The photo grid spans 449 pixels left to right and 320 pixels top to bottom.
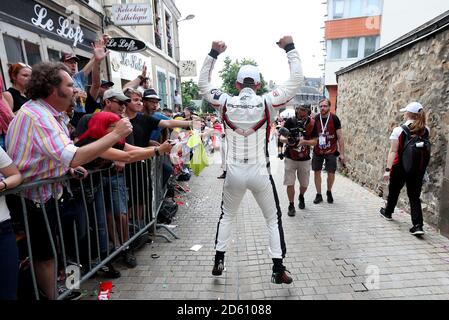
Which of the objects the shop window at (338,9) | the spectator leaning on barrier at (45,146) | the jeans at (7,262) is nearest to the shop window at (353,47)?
the shop window at (338,9)

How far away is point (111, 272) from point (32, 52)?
5.30m

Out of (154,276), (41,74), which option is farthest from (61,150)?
(154,276)

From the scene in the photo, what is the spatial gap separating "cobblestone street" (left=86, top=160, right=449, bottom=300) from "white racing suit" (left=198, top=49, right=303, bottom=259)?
565mm

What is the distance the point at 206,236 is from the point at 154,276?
4.05ft

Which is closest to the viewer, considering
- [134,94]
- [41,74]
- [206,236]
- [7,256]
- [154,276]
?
[7,256]

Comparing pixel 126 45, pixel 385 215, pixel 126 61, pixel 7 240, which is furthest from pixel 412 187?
pixel 126 61

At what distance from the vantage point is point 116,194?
3.33 metres

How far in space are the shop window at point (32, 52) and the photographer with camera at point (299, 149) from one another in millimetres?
5413

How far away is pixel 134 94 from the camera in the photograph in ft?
12.8

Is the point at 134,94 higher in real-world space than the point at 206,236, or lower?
higher

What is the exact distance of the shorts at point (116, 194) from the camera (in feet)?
10.8

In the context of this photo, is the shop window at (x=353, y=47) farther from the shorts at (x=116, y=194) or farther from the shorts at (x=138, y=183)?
the shorts at (x=116, y=194)

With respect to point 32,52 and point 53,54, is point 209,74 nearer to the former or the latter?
point 32,52
